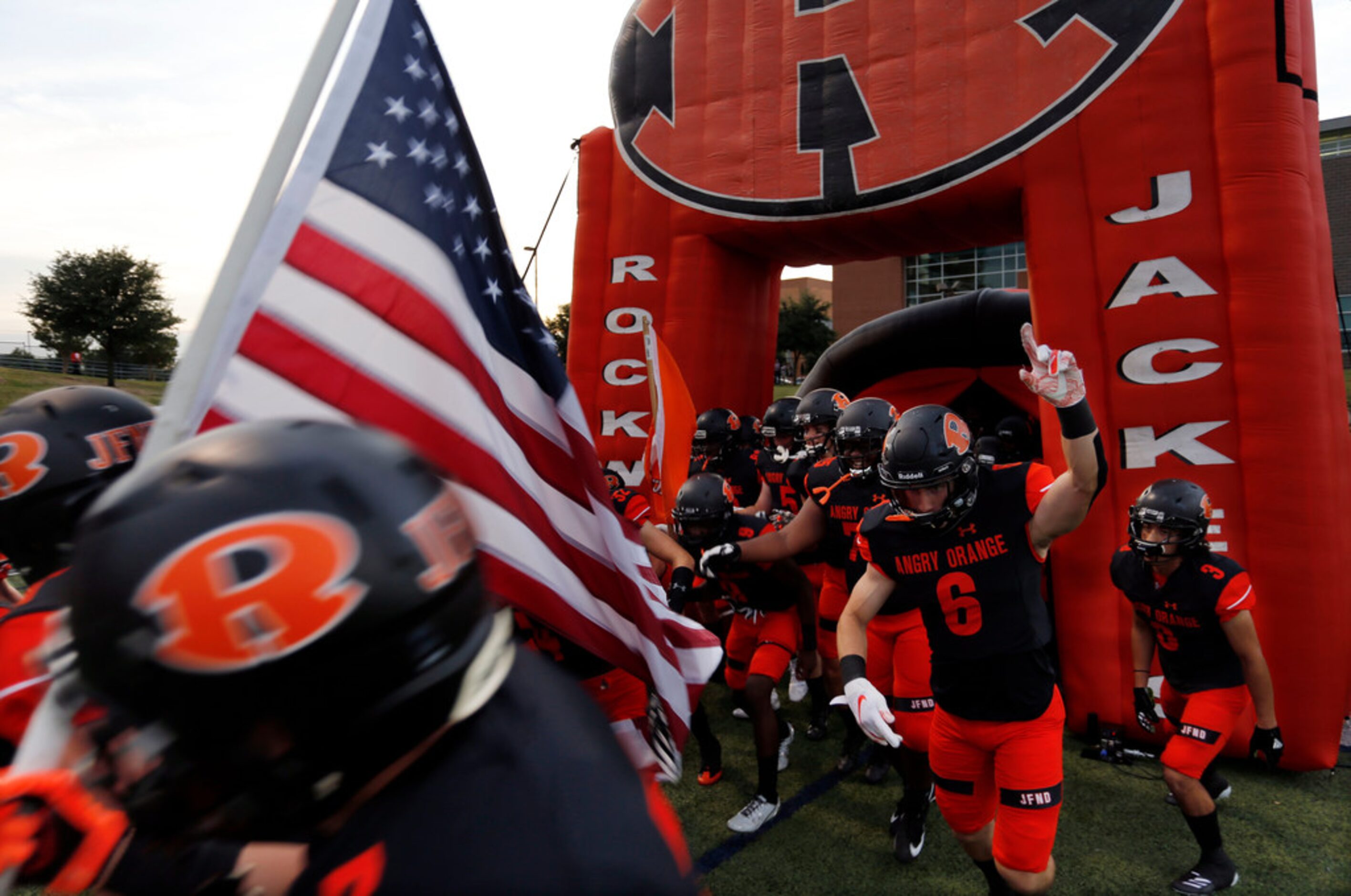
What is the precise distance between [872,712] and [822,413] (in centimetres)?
358

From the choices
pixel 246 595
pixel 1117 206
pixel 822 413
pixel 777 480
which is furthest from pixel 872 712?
pixel 777 480

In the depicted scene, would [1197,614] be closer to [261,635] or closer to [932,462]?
[932,462]

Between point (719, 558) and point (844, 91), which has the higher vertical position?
point (844, 91)

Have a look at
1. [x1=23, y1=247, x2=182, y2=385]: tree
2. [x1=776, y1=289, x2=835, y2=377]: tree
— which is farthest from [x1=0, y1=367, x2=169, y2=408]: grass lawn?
[x1=776, y1=289, x2=835, y2=377]: tree

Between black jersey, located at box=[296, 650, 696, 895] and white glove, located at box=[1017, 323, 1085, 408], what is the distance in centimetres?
267

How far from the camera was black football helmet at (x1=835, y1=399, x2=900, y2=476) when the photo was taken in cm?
524

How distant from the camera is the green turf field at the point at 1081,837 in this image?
13.6 feet

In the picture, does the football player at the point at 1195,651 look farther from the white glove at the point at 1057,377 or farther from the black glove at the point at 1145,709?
the white glove at the point at 1057,377

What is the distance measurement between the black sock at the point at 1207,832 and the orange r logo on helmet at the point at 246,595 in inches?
184

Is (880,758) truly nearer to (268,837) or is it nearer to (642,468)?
(642,468)

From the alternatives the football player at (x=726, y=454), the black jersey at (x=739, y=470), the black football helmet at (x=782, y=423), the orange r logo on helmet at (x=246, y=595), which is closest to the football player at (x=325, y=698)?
the orange r logo on helmet at (x=246, y=595)

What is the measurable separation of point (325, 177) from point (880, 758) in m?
4.93

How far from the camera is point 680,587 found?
16.3 ft

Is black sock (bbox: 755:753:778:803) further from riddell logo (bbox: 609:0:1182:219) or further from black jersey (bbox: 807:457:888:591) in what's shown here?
riddell logo (bbox: 609:0:1182:219)
